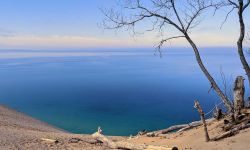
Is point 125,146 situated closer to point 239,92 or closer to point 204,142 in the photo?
point 204,142

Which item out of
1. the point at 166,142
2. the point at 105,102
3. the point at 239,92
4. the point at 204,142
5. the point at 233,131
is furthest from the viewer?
the point at 105,102

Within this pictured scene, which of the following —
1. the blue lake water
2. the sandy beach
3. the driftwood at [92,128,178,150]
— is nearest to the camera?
the sandy beach

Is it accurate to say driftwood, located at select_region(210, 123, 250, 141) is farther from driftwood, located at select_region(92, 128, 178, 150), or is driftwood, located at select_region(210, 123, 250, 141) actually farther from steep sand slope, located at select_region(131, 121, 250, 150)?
driftwood, located at select_region(92, 128, 178, 150)

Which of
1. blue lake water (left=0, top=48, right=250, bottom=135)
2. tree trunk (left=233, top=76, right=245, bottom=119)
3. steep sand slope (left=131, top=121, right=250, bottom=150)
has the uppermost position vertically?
tree trunk (left=233, top=76, right=245, bottom=119)

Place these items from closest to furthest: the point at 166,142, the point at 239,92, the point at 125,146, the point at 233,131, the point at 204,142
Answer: the point at 204,142 < the point at 233,131 < the point at 125,146 < the point at 166,142 < the point at 239,92

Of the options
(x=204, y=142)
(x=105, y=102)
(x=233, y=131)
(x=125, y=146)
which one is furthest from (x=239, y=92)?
(x=105, y=102)

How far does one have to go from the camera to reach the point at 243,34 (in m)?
15.1

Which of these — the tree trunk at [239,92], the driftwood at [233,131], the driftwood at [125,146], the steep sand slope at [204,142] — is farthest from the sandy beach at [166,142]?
the tree trunk at [239,92]

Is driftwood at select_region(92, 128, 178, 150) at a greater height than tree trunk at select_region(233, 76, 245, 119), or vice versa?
tree trunk at select_region(233, 76, 245, 119)

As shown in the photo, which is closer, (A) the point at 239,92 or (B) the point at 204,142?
(B) the point at 204,142

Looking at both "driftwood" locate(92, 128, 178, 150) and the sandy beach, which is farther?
"driftwood" locate(92, 128, 178, 150)

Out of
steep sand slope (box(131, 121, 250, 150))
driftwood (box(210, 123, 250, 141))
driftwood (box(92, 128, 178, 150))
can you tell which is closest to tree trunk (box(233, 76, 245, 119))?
steep sand slope (box(131, 121, 250, 150))

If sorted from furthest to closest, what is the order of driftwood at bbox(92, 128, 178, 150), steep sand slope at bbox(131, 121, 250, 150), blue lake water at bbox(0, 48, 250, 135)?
blue lake water at bbox(0, 48, 250, 135)
driftwood at bbox(92, 128, 178, 150)
steep sand slope at bbox(131, 121, 250, 150)

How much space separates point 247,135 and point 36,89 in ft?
284
